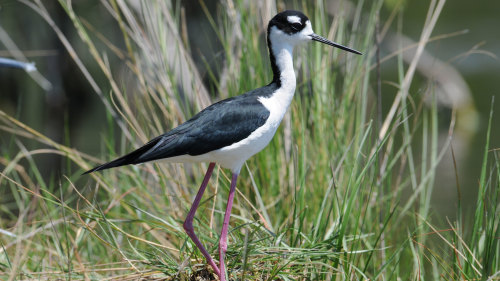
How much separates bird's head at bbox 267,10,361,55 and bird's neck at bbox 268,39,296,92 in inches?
1.0

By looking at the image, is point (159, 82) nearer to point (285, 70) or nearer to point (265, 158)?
point (265, 158)

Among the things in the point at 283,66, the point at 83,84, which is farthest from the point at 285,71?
the point at 83,84

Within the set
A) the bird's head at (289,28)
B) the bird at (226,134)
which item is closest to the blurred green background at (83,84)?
the bird's head at (289,28)

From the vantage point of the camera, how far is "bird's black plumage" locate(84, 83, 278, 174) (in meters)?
2.77

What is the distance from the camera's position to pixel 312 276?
2803mm

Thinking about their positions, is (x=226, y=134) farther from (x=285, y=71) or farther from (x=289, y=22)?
(x=289, y=22)

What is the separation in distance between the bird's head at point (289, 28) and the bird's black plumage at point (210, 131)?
1.08 ft

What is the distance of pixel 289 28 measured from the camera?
10.1ft

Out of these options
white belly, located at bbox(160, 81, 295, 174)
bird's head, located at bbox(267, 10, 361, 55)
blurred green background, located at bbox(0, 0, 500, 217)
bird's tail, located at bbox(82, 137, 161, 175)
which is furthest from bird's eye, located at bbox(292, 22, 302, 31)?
blurred green background, located at bbox(0, 0, 500, 217)

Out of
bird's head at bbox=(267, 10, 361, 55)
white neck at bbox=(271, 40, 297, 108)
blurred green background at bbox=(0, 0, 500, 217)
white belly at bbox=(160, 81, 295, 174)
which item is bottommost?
blurred green background at bbox=(0, 0, 500, 217)

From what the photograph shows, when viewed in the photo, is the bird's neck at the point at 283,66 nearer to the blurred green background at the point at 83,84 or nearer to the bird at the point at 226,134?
the bird at the point at 226,134

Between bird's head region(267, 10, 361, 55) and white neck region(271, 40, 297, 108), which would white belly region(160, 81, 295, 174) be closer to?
white neck region(271, 40, 297, 108)

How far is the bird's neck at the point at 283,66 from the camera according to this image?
303cm

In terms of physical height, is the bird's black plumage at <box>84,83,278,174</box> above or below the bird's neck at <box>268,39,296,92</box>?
below
